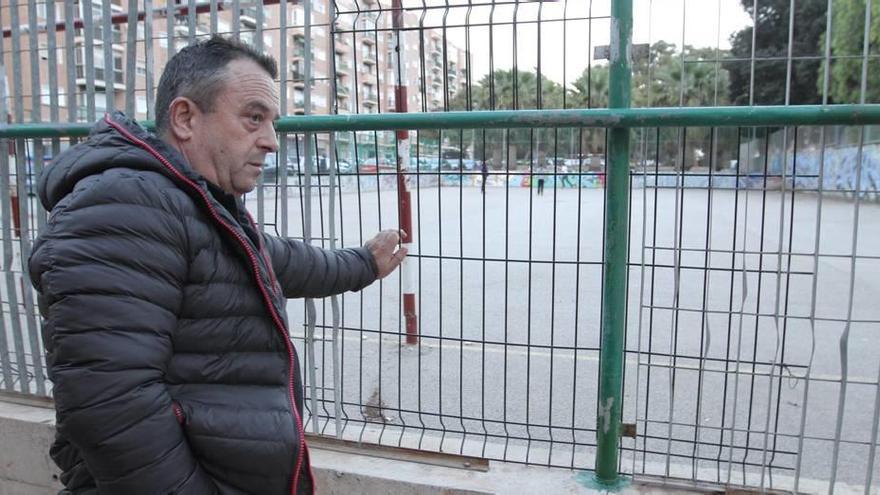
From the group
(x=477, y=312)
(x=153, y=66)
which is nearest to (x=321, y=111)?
(x=153, y=66)

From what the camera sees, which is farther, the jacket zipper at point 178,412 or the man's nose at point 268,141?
the man's nose at point 268,141

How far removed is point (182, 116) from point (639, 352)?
1.82 meters

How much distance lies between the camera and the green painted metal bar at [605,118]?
6.61 ft

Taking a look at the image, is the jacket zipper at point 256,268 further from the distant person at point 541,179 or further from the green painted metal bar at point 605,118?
the distant person at point 541,179

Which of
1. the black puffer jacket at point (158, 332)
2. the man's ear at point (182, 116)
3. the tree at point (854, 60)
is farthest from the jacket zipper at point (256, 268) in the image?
the tree at point (854, 60)

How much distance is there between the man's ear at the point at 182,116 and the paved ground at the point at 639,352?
1.17 metres

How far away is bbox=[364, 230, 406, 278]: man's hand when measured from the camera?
2.47 metres

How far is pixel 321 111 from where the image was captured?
305cm

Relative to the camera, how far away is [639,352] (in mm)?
2422

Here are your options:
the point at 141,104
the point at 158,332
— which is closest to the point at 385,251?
the point at 158,332

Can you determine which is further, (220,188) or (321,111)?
(321,111)

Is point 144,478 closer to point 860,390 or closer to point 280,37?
point 280,37

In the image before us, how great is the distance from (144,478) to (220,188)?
2.34ft

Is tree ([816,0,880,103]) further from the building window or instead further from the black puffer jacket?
the building window
